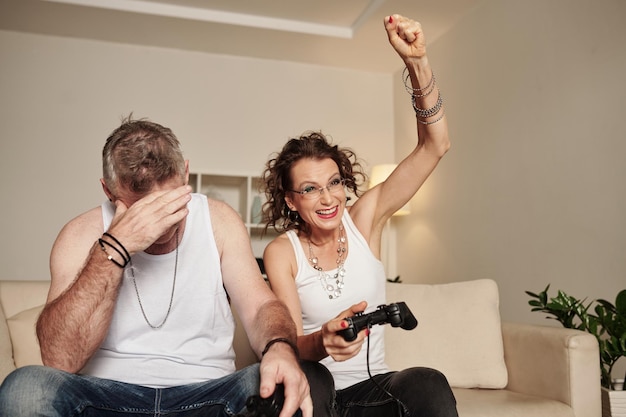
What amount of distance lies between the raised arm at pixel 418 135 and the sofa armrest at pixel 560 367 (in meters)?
0.71

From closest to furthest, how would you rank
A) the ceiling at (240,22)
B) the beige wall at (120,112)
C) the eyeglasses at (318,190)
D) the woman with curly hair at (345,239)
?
the woman with curly hair at (345,239) < the eyeglasses at (318,190) < the ceiling at (240,22) < the beige wall at (120,112)

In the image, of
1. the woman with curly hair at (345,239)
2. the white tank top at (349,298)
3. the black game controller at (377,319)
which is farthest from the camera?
the white tank top at (349,298)

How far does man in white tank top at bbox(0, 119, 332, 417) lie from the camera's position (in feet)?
3.71

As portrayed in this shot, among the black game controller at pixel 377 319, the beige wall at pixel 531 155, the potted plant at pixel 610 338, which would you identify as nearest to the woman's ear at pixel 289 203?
the black game controller at pixel 377 319

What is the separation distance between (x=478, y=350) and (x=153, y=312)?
51.8 inches

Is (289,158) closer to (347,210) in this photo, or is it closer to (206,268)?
(347,210)

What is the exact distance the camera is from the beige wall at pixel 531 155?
2889mm

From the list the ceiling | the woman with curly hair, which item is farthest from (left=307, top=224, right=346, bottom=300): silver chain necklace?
the ceiling

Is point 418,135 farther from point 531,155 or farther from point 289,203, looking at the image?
point 531,155

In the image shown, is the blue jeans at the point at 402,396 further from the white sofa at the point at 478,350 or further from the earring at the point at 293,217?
the earring at the point at 293,217

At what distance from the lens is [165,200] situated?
49.3 inches

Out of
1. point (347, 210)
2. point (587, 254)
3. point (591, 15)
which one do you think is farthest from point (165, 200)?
point (591, 15)

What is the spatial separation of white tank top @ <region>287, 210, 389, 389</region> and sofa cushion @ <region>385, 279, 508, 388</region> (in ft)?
1.54

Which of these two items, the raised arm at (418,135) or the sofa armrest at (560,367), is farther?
the sofa armrest at (560,367)
